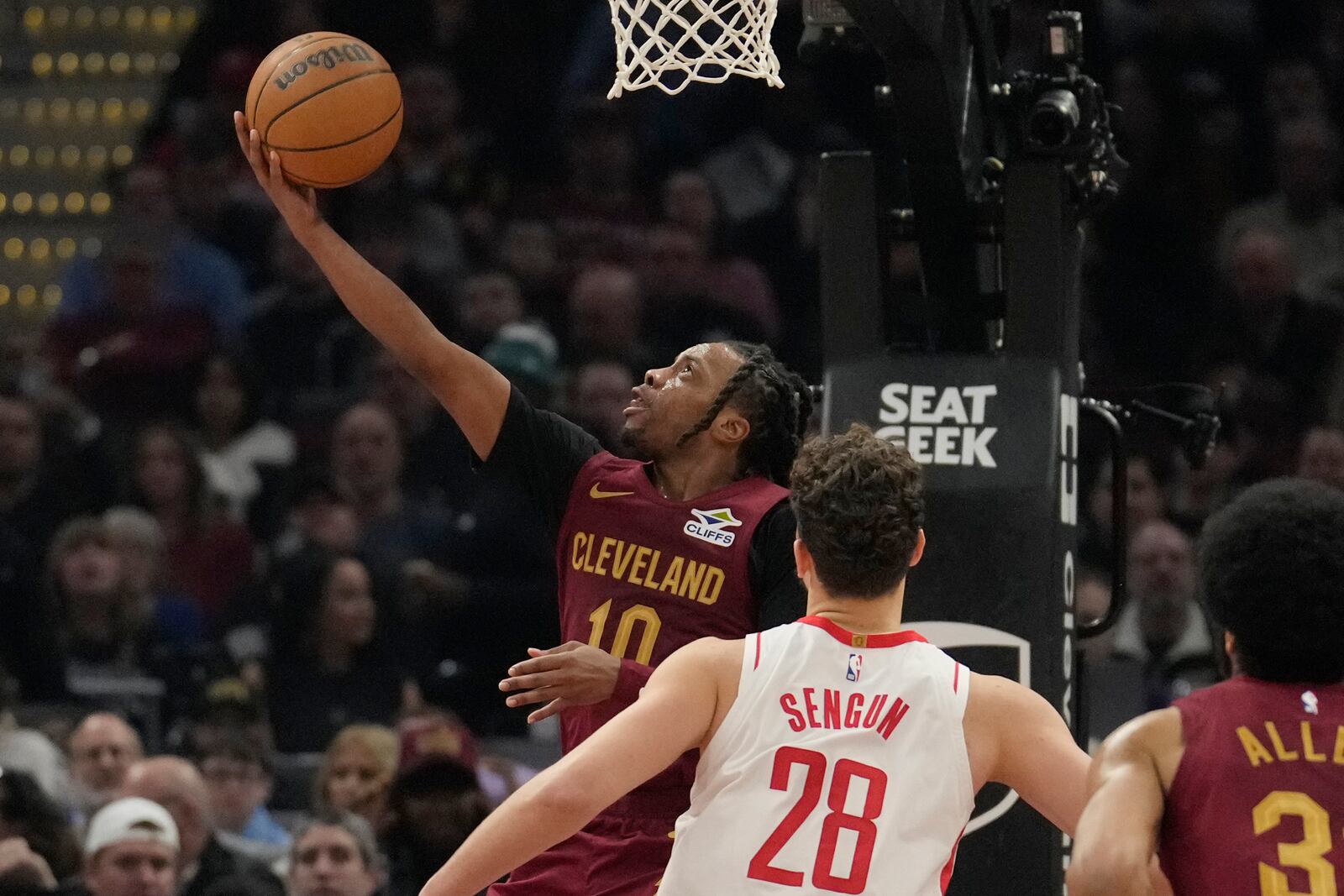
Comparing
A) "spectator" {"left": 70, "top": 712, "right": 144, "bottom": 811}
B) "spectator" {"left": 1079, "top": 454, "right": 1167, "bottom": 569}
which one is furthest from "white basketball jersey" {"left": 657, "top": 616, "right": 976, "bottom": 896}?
"spectator" {"left": 1079, "top": 454, "right": 1167, "bottom": 569}

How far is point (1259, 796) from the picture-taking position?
312cm

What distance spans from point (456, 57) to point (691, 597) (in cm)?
740

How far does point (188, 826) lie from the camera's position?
699 cm

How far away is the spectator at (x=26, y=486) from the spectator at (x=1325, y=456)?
17.3 ft

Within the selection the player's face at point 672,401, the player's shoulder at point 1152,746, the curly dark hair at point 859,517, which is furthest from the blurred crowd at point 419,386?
the player's shoulder at point 1152,746

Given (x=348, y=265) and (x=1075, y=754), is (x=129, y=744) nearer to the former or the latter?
(x=348, y=265)

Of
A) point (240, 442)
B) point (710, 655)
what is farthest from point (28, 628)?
point (710, 655)

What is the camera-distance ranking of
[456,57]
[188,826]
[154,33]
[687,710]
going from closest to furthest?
1. [687,710]
2. [188,826]
3. [456,57]
4. [154,33]

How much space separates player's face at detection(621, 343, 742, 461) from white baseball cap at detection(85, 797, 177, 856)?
2.66 metres

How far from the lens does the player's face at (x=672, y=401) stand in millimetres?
4637

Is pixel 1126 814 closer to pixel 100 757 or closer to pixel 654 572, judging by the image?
pixel 654 572

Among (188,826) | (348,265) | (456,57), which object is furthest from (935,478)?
(456,57)

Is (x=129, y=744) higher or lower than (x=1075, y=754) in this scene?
lower

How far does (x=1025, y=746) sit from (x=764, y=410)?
1.36 metres
